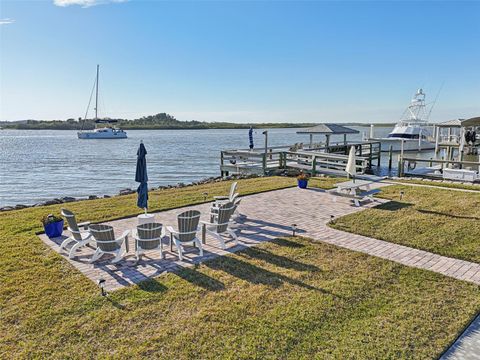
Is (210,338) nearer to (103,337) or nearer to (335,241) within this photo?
(103,337)


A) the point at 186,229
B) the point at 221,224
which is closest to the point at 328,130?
the point at 221,224

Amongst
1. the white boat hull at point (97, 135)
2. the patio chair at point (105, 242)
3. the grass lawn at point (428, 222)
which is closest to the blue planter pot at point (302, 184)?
the grass lawn at point (428, 222)

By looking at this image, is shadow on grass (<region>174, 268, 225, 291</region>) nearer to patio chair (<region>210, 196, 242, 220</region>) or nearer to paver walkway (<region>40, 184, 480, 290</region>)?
paver walkway (<region>40, 184, 480, 290</region>)

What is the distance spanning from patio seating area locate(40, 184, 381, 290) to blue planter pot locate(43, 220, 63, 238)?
13 centimetres

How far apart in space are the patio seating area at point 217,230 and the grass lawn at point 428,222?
2.57 feet

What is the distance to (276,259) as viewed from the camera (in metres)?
6.36

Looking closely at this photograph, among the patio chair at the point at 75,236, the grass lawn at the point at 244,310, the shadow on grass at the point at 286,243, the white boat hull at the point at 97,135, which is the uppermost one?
the white boat hull at the point at 97,135

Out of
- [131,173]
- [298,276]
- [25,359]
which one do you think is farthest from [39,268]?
[131,173]

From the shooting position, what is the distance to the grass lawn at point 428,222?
713cm

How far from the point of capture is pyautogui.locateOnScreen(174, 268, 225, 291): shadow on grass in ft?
17.3

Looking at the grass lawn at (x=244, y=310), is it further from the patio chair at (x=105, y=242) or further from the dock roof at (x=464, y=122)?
the dock roof at (x=464, y=122)

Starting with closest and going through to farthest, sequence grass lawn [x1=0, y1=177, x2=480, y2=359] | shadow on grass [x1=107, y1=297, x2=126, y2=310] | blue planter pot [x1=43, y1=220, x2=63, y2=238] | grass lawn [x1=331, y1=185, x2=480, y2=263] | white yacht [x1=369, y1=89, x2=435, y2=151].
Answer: grass lawn [x1=0, y1=177, x2=480, y2=359] → shadow on grass [x1=107, y1=297, x2=126, y2=310] → grass lawn [x1=331, y1=185, x2=480, y2=263] → blue planter pot [x1=43, y1=220, x2=63, y2=238] → white yacht [x1=369, y1=89, x2=435, y2=151]

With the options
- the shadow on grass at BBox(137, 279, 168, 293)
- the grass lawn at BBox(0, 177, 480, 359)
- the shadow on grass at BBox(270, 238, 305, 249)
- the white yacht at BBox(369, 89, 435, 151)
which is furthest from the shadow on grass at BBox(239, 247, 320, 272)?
the white yacht at BBox(369, 89, 435, 151)

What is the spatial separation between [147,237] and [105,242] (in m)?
0.71
